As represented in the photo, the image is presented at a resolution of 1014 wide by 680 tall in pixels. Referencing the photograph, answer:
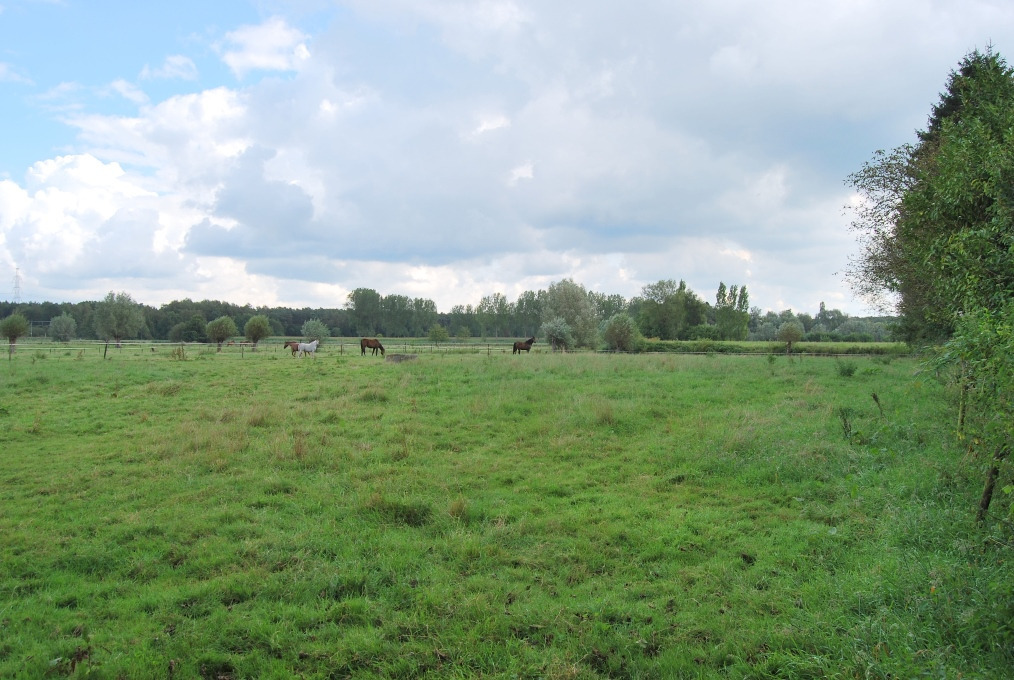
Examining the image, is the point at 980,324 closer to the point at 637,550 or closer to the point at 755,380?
the point at 637,550

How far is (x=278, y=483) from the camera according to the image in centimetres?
934

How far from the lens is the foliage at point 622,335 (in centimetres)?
5962

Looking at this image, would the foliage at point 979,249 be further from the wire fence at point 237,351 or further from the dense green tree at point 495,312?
the dense green tree at point 495,312

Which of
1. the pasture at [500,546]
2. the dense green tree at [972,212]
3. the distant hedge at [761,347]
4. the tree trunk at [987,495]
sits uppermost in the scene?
the dense green tree at [972,212]

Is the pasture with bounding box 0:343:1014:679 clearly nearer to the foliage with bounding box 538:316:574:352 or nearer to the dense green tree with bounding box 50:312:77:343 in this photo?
the foliage with bounding box 538:316:574:352

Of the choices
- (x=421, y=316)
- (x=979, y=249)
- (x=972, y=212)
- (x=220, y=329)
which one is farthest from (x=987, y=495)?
(x=421, y=316)

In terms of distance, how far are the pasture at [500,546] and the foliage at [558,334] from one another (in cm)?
4546

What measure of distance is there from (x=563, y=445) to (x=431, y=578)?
6314 mm

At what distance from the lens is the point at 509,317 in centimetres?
12156

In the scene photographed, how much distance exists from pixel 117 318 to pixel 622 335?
208ft

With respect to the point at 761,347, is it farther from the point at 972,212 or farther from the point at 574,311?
the point at 972,212

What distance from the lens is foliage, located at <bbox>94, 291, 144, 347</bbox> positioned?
69.8 meters

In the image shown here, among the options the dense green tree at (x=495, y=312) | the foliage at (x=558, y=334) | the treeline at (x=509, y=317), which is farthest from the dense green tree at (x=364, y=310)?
the foliage at (x=558, y=334)

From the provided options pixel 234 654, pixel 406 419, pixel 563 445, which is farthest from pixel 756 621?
pixel 406 419
